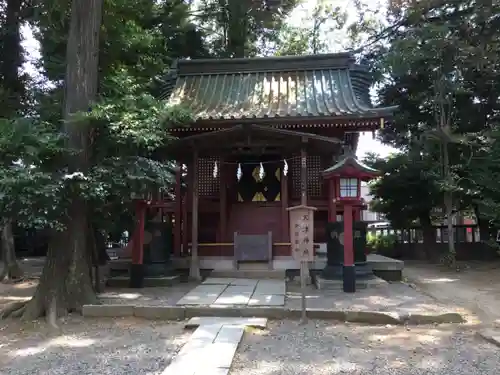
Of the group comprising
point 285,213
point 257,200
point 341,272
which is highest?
point 257,200

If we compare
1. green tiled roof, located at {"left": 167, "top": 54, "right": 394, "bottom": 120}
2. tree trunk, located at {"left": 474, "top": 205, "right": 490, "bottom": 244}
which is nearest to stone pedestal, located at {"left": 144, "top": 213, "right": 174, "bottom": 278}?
green tiled roof, located at {"left": 167, "top": 54, "right": 394, "bottom": 120}

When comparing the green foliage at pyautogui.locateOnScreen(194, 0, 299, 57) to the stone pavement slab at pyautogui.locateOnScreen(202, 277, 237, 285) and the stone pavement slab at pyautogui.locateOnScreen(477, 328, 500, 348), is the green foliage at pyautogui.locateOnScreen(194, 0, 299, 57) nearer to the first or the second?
the stone pavement slab at pyautogui.locateOnScreen(202, 277, 237, 285)

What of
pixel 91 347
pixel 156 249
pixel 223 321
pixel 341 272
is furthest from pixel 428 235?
pixel 91 347

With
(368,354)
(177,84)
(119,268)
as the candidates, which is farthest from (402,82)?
(368,354)

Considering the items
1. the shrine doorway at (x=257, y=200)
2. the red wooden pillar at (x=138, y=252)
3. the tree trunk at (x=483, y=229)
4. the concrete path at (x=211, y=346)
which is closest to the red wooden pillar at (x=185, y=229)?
the shrine doorway at (x=257, y=200)

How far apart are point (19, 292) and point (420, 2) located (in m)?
12.7

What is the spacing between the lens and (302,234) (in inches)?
254

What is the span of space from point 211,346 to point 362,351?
1.74 m

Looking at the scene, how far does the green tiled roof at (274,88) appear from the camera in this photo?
1039 cm

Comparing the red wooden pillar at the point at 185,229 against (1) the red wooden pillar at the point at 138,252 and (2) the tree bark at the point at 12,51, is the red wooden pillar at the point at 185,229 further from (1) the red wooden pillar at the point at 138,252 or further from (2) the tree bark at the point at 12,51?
(2) the tree bark at the point at 12,51

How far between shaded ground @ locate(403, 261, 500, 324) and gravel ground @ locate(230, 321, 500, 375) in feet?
5.06

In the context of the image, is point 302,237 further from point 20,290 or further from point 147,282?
point 20,290

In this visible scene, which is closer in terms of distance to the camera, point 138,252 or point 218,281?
point 138,252

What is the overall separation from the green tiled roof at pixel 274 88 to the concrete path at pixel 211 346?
523 centimetres
